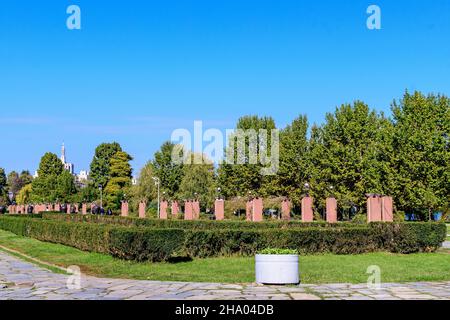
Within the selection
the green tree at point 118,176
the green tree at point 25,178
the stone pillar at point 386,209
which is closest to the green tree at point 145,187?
the green tree at point 118,176

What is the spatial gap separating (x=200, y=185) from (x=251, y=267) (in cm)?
4378

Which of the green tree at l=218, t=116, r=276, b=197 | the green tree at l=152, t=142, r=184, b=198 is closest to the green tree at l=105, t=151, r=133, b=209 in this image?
the green tree at l=152, t=142, r=184, b=198

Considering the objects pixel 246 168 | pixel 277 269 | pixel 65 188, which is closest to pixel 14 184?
pixel 65 188

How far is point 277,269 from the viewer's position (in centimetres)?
1127

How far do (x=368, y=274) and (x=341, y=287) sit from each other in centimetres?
267

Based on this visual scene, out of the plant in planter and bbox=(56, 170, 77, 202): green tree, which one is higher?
bbox=(56, 170, 77, 202): green tree

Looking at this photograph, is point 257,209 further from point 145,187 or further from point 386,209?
point 145,187

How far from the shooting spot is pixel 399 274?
13289mm

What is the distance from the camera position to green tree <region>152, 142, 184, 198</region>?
68562 millimetres

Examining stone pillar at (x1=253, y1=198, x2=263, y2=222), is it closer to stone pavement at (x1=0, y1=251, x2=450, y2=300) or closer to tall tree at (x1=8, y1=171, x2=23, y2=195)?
stone pavement at (x1=0, y1=251, x2=450, y2=300)

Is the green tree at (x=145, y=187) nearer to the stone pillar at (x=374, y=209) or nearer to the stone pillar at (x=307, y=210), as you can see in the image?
the stone pillar at (x=307, y=210)

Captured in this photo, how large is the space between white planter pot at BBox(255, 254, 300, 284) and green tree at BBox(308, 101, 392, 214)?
29.4 metres
